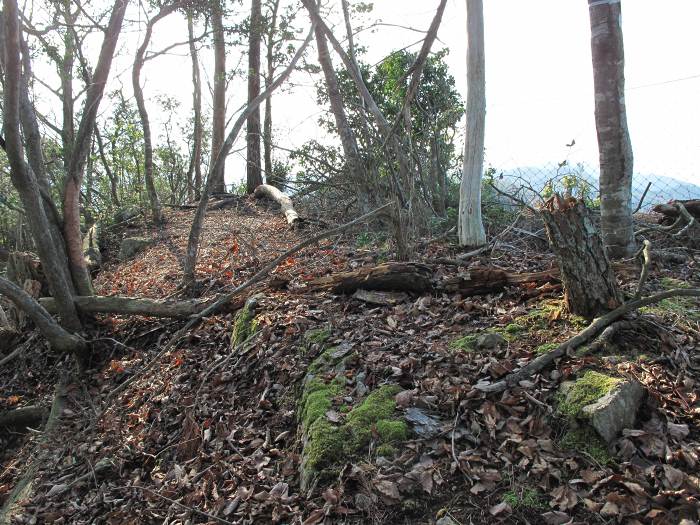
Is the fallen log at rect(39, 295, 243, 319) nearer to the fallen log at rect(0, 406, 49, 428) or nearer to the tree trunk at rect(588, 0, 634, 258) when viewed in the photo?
the fallen log at rect(0, 406, 49, 428)

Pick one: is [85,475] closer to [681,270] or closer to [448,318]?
[448,318]

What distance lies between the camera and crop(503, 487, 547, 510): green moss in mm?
2518

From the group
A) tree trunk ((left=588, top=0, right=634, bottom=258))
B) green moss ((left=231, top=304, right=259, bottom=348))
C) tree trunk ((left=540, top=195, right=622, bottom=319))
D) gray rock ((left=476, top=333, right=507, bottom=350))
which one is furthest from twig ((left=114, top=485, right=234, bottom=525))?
tree trunk ((left=588, top=0, right=634, bottom=258))

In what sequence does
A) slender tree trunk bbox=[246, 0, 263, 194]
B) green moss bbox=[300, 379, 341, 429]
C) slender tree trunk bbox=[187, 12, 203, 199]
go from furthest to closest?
1. slender tree trunk bbox=[187, 12, 203, 199]
2. slender tree trunk bbox=[246, 0, 263, 194]
3. green moss bbox=[300, 379, 341, 429]

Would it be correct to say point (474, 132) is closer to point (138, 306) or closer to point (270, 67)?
point (138, 306)

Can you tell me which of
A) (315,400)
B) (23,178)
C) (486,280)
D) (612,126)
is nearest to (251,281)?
(315,400)

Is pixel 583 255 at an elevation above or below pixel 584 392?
above

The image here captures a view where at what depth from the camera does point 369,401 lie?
3.39 metres

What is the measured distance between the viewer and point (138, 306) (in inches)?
242

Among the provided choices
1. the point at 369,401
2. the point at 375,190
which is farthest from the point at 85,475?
the point at 375,190

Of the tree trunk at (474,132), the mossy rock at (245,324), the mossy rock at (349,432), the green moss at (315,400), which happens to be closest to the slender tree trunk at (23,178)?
the mossy rock at (245,324)

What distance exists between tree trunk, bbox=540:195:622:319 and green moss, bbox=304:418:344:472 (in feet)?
6.33

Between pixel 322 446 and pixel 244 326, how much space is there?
2141mm

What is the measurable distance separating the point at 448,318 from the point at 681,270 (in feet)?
8.45
